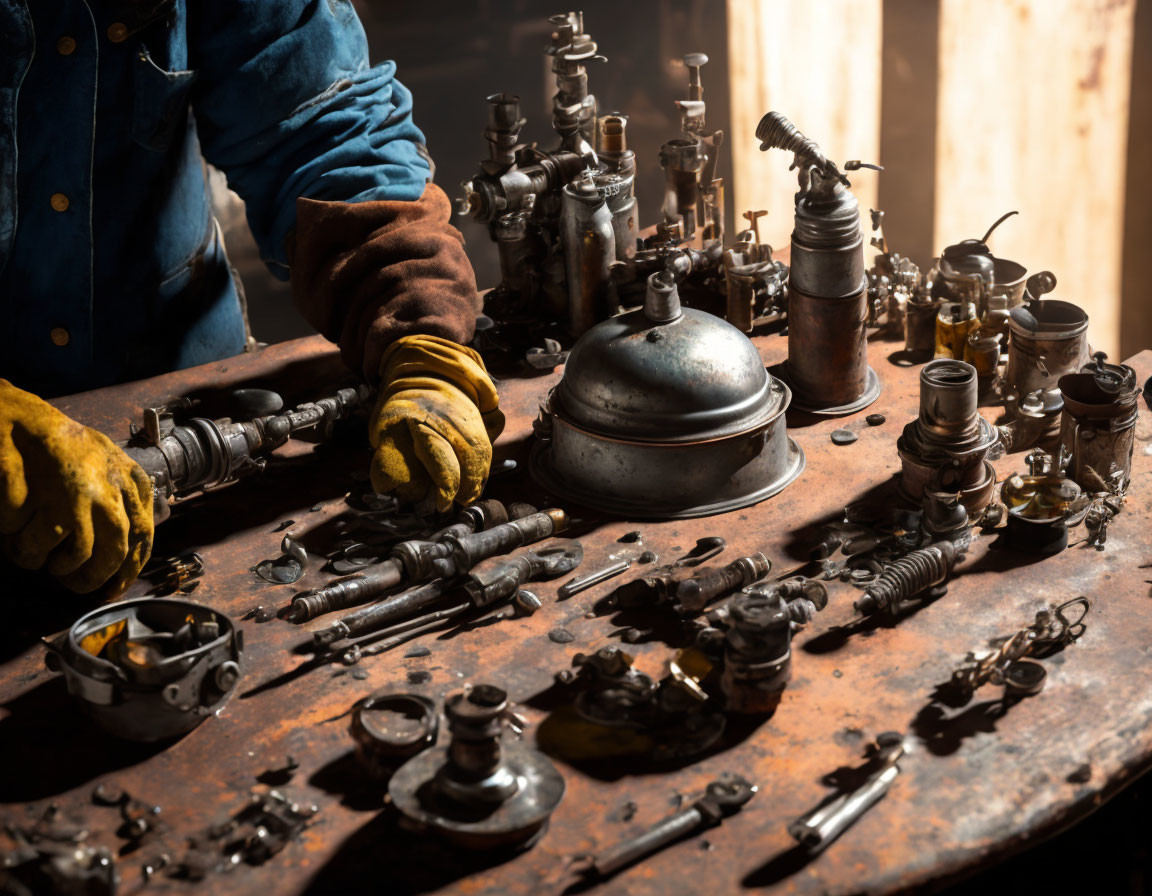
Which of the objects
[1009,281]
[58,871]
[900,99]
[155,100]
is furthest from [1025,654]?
[900,99]

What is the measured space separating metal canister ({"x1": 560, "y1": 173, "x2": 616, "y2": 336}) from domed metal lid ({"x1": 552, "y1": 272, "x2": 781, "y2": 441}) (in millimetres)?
433

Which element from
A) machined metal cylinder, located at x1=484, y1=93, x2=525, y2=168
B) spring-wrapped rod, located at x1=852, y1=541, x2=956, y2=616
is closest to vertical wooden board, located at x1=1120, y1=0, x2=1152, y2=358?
machined metal cylinder, located at x1=484, y1=93, x2=525, y2=168

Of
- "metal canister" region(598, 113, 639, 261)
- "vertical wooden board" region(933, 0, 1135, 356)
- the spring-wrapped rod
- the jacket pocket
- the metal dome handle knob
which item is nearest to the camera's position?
the spring-wrapped rod

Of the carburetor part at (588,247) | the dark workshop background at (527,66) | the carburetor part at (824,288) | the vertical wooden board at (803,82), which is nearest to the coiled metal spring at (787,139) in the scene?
the carburetor part at (824,288)

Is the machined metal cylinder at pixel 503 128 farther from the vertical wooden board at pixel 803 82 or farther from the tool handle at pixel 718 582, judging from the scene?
the vertical wooden board at pixel 803 82

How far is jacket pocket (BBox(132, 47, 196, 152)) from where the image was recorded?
99.2 inches

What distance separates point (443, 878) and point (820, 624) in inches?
26.9

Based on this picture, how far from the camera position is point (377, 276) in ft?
7.93

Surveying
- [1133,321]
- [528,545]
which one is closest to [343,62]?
[528,545]

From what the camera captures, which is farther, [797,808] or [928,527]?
[928,527]

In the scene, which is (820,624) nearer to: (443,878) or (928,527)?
(928,527)

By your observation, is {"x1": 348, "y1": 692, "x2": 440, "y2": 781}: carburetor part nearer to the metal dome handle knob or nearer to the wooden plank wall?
the metal dome handle knob

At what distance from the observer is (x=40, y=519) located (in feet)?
5.96

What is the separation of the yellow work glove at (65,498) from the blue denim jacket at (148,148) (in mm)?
776
